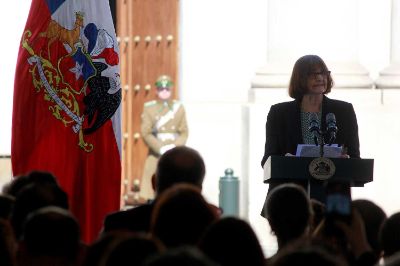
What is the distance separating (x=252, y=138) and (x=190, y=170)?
24.5ft

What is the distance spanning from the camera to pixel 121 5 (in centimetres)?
1783

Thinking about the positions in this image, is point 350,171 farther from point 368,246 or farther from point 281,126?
point 368,246

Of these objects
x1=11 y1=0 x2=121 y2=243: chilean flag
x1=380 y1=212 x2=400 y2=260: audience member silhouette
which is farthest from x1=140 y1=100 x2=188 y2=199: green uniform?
x1=380 y1=212 x2=400 y2=260: audience member silhouette

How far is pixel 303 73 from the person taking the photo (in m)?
9.34

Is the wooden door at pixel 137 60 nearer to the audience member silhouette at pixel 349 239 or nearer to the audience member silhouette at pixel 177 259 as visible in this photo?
the audience member silhouette at pixel 349 239

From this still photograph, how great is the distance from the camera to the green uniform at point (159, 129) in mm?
16562

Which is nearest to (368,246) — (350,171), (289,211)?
(289,211)

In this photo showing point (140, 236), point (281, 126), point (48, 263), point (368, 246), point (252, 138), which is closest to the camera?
point (140, 236)

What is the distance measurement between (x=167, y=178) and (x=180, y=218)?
121 centimetres

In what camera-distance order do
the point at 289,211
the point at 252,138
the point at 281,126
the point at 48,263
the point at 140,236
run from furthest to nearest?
the point at 252,138 < the point at 281,126 < the point at 289,211 < the point at 48,263 < the point at 140,236

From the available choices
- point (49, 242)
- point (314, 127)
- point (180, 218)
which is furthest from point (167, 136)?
point (49, 242)

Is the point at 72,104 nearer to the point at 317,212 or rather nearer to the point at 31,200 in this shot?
the point at 317,212

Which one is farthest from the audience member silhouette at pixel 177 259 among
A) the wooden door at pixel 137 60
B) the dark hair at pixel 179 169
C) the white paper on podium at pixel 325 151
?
the wooden door at pixel 137 60

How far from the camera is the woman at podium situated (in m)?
9.30
